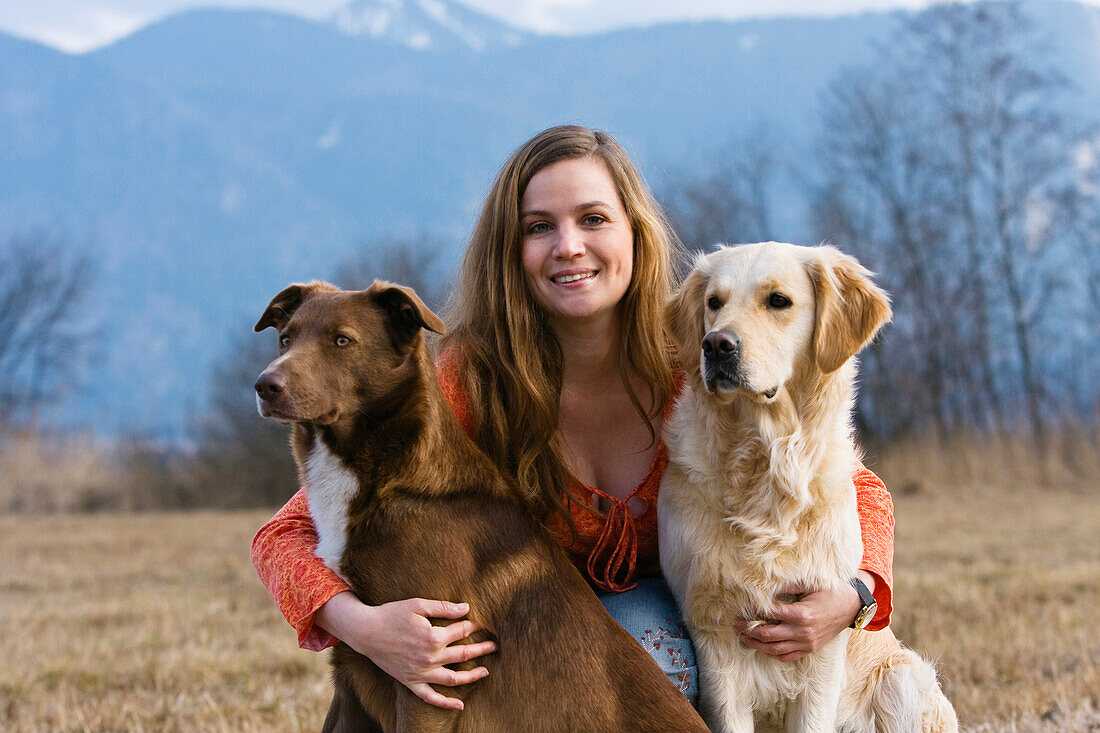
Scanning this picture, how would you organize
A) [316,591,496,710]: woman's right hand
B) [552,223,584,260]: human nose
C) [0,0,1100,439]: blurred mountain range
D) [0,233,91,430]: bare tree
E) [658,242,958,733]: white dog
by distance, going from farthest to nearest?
[0,0,1100,439]: blurred mountain range → [0,233,91,430]: bare tree → [552,223,584,260]: human nose → [658,242,958,733]: white dog → [316,591,496,710]: woman's right hand

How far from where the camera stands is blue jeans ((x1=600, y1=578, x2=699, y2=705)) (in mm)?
2822

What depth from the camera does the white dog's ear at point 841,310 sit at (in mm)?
2789

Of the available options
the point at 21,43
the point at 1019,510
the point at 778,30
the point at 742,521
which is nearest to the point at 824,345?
the point at 742,521

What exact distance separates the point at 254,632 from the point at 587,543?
309 cm

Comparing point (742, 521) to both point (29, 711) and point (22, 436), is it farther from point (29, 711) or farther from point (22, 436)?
point (22, 436)

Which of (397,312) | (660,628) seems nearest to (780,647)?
(660,628)

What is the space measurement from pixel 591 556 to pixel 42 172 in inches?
3460

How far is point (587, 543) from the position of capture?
3268mm

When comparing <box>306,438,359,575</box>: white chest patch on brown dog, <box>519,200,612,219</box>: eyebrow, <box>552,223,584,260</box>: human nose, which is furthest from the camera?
<box>519,200,612,219</box>: eyebrow

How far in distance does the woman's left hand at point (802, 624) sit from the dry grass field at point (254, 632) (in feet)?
3.98

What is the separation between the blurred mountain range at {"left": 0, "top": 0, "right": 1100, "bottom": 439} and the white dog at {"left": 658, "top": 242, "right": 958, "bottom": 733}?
187 ft

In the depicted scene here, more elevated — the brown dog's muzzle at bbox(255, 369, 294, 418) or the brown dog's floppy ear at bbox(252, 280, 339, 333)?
the brown dog's floppy ear at bbox(252, 280, 339, 333)

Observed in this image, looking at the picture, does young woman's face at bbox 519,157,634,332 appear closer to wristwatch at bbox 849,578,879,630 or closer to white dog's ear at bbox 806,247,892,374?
white dog's ear at bbox 806,247,892,374

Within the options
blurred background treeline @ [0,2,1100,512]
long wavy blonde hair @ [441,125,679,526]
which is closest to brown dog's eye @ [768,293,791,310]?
long wavy blonde hair @ [441,125,679,526]
